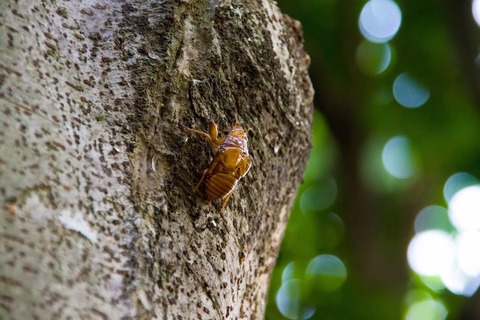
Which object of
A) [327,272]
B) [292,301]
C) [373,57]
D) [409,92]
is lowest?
[292,301]

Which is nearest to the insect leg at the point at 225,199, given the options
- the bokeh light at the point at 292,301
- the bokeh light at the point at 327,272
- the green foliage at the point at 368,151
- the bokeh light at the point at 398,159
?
the green foliage at the point at 368,151

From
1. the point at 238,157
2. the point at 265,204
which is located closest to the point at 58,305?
the point at 238,157

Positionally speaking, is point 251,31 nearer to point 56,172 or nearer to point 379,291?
point 56,172

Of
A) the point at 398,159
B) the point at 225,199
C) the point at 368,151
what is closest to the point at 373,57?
the point at 368,151

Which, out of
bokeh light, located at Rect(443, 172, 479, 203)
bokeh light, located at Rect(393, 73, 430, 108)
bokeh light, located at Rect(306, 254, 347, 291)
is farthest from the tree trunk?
bokeh light, located at Rect(443, 172, 479, 203)

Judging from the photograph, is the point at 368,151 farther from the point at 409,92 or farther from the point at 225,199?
the point at 225,199

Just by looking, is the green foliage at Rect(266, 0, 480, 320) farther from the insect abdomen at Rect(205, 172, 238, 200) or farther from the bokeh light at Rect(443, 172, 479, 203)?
the insect abdomen at Rect(205, 172, 238, 200)
